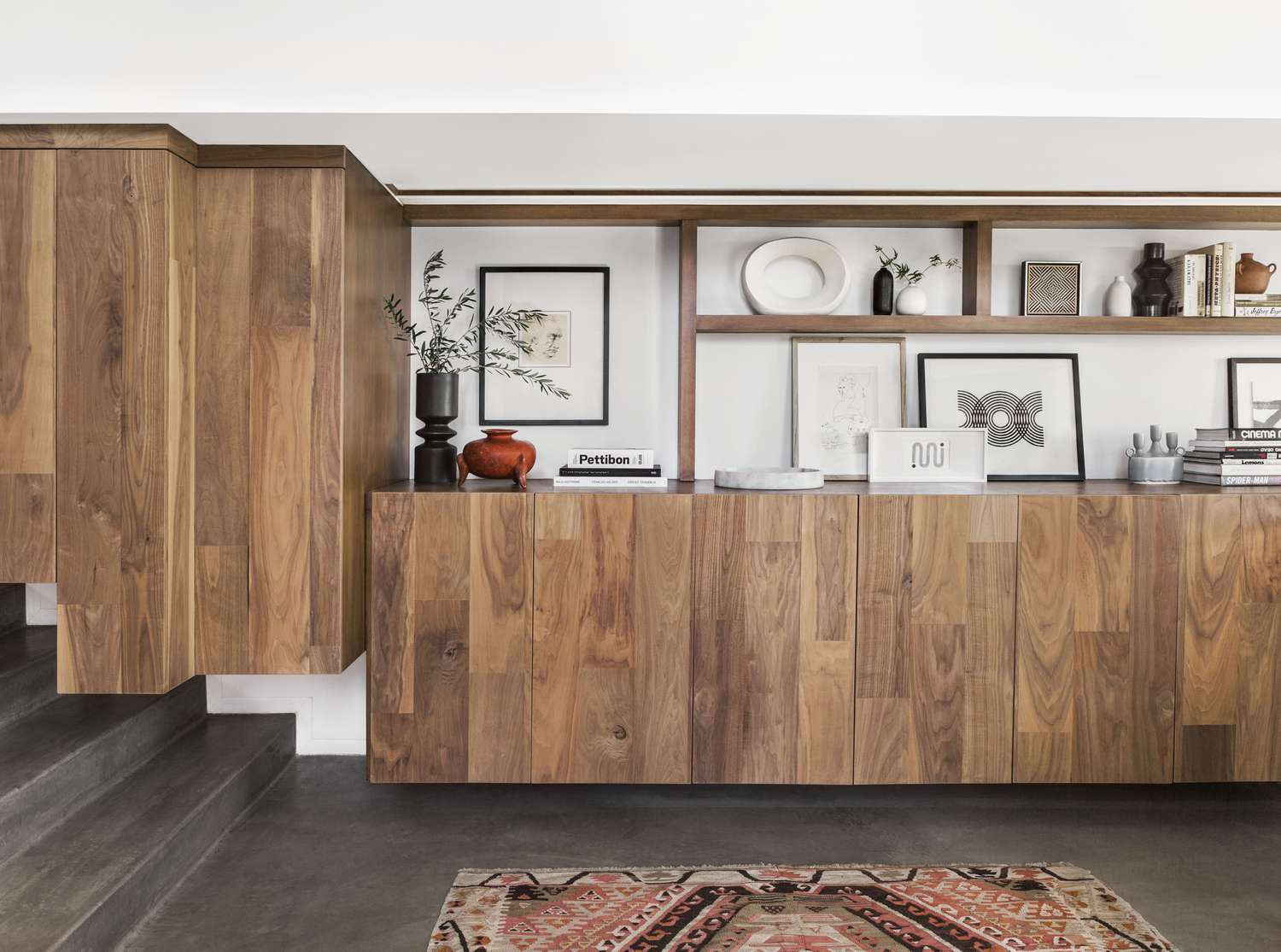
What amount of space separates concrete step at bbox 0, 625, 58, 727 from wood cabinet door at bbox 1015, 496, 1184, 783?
2.86m

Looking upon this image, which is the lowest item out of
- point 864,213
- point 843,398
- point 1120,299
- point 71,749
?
point 71,749

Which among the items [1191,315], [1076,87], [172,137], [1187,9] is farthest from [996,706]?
[172,137]

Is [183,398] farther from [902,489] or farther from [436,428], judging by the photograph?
[902,489]

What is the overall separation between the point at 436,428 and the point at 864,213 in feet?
5.24

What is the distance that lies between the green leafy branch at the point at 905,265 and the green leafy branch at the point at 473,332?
1.21 m

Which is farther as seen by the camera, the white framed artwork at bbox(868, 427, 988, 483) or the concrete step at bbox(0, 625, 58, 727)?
the white framed artwork at bbox(868, 427, 988, 483)

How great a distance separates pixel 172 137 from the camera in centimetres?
215

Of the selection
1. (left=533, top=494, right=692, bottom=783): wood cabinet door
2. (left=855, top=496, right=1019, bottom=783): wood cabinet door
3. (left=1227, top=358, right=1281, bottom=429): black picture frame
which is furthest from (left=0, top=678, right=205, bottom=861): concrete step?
(left=1227, top=358, right=1281, bottom=429): black picture frame

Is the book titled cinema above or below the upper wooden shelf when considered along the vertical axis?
below

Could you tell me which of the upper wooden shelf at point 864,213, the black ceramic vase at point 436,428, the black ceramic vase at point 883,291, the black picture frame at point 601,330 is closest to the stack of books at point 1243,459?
the upper wooden shelf at point 864,213

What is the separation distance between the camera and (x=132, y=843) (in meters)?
2.03

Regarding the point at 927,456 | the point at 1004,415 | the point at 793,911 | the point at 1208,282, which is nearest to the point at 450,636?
the point at 793,911

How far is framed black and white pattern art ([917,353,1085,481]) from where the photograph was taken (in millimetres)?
2957

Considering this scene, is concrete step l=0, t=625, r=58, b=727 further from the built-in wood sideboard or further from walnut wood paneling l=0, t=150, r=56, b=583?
the built-in wood sideboard
